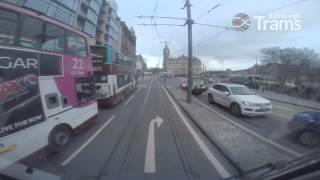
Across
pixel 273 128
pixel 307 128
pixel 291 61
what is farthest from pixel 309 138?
pixel 291 61

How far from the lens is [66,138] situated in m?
7.89

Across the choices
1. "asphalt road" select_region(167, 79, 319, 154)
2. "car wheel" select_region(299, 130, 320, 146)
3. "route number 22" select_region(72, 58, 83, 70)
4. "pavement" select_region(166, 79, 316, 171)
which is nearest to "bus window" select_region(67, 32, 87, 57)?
"route number 22" select_region(72, 58, 83, 70)

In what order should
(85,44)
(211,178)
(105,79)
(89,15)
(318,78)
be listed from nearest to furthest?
(211,178), (85,44), (105,79), (318,78), (89,15)

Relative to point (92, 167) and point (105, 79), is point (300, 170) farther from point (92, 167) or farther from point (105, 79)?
point (105, 79)

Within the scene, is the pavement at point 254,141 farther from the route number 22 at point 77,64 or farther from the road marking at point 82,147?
the route number 22 at point 77,64

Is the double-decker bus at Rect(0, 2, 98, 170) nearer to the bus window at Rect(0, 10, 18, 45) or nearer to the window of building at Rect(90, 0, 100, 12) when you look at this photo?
the bus window at Rect(0, 10, 18, 45)

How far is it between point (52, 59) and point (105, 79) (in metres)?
8.17

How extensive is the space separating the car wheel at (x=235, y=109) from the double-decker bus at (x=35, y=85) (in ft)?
27.8

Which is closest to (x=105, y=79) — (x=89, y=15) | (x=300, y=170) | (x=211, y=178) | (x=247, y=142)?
(x=247, y=142)

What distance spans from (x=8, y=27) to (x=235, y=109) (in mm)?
11706

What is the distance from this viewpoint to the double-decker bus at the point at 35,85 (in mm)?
5578

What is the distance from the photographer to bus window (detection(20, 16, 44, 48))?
632 centimetres

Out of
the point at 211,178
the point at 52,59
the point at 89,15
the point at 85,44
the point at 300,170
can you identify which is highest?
the point at 89,15

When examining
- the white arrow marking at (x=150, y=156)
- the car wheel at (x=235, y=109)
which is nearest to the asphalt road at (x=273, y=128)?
the car wheel at (x=235, y=109)
